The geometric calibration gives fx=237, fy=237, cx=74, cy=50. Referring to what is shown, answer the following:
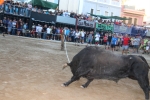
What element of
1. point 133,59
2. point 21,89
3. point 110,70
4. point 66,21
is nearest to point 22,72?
point 21,89

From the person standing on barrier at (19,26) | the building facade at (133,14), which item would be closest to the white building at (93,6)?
the building facade at (133,14)

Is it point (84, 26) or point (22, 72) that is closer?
point (22, 72)

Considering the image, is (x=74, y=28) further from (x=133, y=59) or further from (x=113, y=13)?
(x=133, y=59)

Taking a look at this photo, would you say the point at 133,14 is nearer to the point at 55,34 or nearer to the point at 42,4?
the point at 55,34

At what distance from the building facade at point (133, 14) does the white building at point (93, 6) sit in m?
3.69

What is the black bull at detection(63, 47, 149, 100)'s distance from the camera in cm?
621

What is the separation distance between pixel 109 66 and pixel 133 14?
48.4 meters

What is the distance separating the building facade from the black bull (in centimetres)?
4400

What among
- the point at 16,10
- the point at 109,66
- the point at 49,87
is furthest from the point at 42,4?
the point at 109,66

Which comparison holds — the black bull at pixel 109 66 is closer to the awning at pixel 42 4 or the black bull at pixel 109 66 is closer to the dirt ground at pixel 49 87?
the dirt ground at pixel 49 87

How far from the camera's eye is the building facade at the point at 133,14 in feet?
164

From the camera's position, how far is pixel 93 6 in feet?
140

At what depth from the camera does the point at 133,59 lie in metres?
6.31

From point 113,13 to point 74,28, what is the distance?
18262 mm
